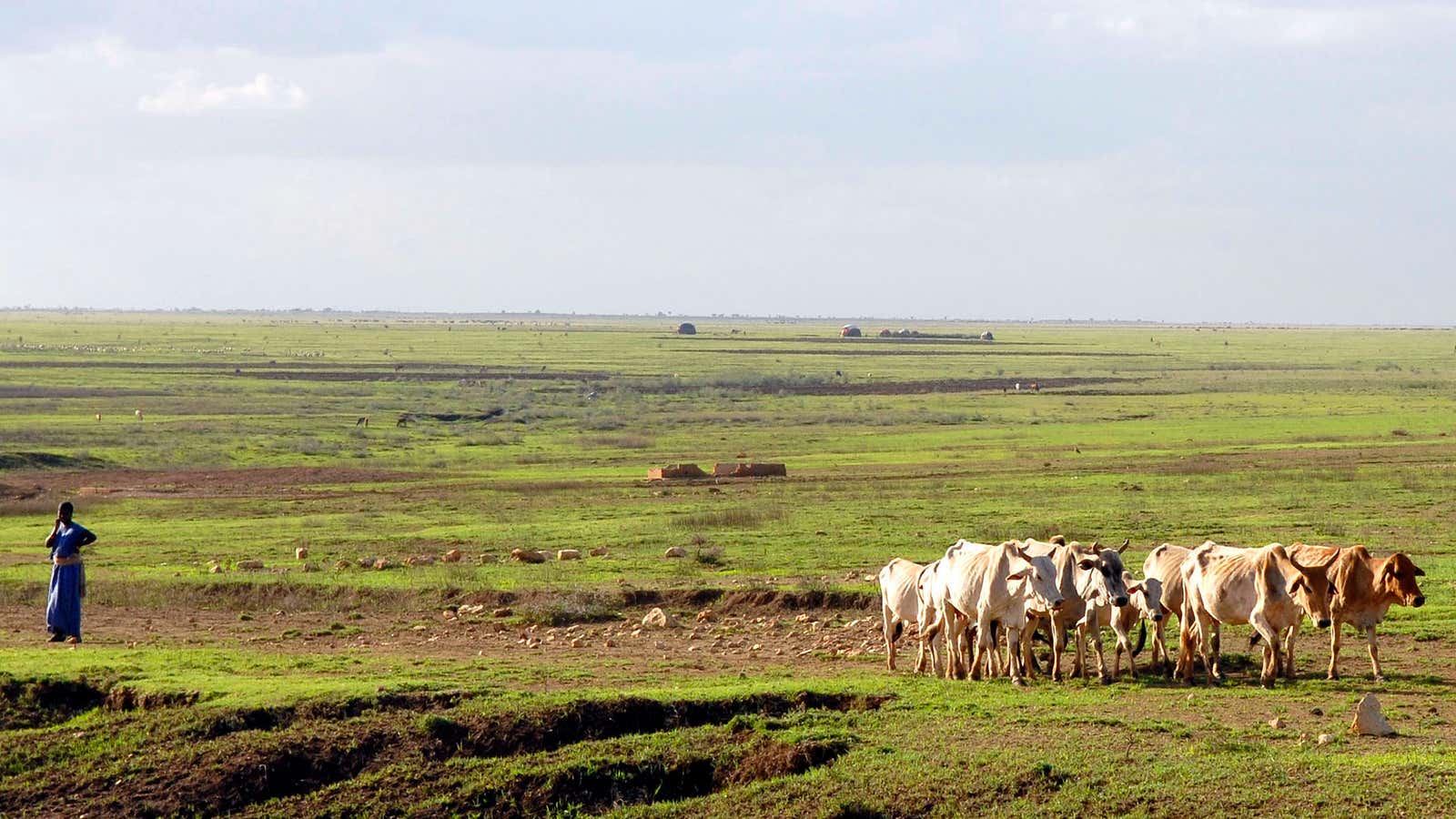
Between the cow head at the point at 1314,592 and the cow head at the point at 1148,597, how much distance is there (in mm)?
1325

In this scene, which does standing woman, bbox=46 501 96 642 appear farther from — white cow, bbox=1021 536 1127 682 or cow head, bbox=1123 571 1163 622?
cow head, bbox=1123 571 1163 622

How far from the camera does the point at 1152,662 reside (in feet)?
50.9

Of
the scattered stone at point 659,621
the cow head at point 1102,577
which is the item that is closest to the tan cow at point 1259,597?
the cow head at point 1102,577

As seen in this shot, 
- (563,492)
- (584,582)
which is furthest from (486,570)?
(563,492)

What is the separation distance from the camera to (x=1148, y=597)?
15.1 metres

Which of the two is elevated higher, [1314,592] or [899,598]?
[1314,592]

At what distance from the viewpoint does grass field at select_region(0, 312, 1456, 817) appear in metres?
11.6

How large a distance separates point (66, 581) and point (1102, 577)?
34.8 feet

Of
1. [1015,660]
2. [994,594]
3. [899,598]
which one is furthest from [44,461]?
[1015,660]

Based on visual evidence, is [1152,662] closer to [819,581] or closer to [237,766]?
[819,581]

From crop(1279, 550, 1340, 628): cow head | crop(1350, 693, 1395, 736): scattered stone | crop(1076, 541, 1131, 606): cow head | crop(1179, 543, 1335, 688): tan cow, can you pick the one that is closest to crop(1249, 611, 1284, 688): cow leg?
crop(1179, 543, 1335, 688): tan cow

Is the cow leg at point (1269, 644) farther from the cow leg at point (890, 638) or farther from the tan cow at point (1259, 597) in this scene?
the cow leg at point (890, 638)

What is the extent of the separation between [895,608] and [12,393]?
197 feet

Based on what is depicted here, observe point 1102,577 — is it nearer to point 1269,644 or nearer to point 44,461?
point 1269,644
